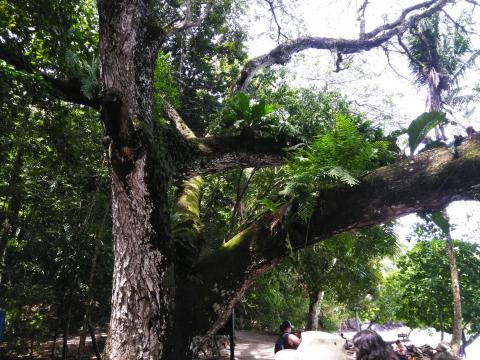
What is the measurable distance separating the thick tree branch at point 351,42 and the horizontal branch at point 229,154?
2522 mm

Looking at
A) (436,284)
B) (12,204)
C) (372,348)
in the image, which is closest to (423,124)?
(372,348)

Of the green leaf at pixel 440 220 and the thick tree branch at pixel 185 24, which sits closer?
the green leaf at pixel 440 220

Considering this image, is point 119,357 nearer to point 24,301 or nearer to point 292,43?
point 24,301

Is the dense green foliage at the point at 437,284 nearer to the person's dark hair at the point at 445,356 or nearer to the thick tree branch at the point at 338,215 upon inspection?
the person's dark hair at the point at 445,356

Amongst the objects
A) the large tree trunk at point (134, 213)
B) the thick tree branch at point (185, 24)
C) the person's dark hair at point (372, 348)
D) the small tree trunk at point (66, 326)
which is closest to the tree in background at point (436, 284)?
the thick tree branch at point (185, 24)

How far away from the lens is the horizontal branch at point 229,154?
4466 millimetres

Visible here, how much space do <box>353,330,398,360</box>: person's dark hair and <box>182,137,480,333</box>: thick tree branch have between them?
0.87 m

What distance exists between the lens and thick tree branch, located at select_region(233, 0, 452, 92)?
690 centimetres

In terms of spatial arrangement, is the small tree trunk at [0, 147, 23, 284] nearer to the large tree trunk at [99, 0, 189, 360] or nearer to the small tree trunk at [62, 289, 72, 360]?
the small tree trunk at [62, 289, 72, 360]

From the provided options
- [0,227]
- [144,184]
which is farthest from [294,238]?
[0,227]

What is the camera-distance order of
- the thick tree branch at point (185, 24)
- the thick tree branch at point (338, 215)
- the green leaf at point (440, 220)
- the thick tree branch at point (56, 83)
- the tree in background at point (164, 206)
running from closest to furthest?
1. the thick tree branch at point (338, 215)
2. the tree in background at point (164, 206)
3. the green leaf at point (440, 220)
4. the thick tree branch at point (56, 83)
5. the thick tree branch at point (185, 24)

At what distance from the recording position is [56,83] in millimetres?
3812

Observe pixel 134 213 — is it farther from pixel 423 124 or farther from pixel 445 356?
pixel 445 356

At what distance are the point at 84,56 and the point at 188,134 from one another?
2.29 m
